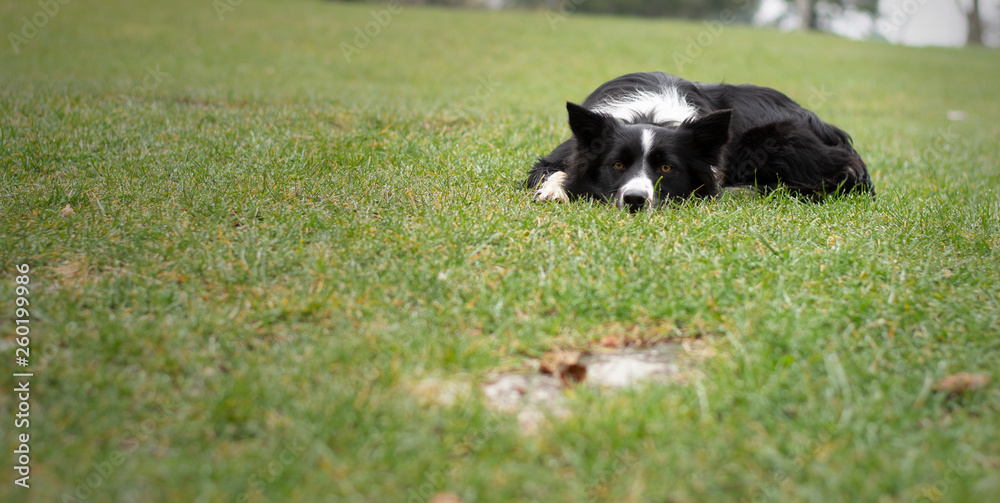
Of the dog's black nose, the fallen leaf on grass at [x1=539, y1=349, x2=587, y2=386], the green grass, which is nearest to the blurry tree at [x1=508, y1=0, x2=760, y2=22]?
the green grass

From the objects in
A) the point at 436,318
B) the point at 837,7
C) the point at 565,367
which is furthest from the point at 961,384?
the point at 837,7

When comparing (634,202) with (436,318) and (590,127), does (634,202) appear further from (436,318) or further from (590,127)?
(436,318)

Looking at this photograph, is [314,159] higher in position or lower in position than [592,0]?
higher

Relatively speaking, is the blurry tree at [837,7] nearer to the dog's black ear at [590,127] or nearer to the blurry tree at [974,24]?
the blurry tree at [974,24]

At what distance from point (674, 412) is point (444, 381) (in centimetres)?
88

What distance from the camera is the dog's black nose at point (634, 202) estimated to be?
4.45 meters

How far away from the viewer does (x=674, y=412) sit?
7.84 ft

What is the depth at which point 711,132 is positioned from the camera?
4758 millimetres

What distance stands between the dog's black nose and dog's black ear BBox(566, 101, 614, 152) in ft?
1.86

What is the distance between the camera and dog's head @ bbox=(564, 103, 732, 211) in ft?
15.5

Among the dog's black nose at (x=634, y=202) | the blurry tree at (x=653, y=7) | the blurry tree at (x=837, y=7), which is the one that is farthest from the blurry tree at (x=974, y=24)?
the dog's black nose at (x=634, y=202)

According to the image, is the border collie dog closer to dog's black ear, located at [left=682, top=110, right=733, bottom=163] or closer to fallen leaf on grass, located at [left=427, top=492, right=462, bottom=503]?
dog's black ear, located at [left=682, top=110, right=733, bottom=163]

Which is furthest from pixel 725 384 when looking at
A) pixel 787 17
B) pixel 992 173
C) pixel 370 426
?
pixel 787 17

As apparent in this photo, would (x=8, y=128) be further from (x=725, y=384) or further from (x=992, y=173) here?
(x=992, y=173)
